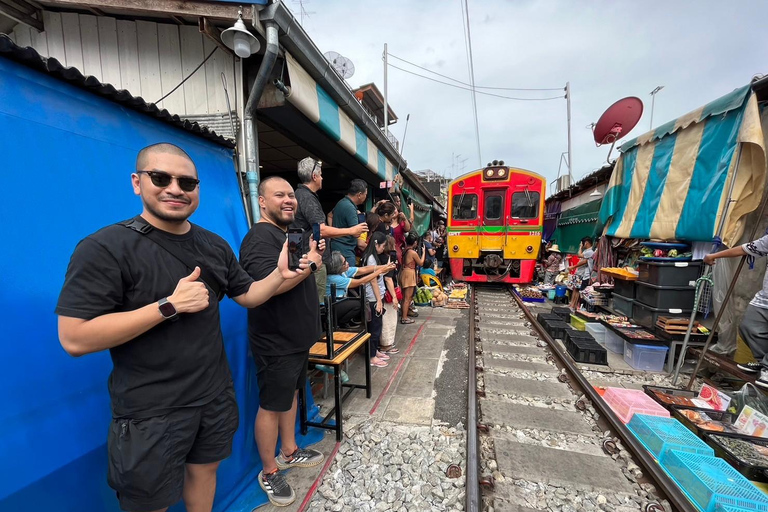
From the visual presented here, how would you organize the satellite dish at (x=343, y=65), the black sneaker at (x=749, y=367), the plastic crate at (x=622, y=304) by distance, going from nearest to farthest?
the black sneaker at (x=749, y=367) → the plastic crate at (x=622, y=304) → the satellite dish at (x=343, y=65)

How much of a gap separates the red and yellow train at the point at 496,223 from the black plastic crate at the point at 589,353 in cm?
439

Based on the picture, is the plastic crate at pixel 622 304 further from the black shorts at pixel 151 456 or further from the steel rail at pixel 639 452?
the black shorts at pixel 151 456

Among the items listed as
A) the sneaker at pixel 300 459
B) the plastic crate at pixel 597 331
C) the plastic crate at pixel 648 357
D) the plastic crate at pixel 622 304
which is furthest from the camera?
the plastic crate at pixel 597 331

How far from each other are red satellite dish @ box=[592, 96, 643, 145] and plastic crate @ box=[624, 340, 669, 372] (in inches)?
191

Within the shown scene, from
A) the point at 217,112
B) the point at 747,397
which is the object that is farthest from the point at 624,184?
the point at 217,112

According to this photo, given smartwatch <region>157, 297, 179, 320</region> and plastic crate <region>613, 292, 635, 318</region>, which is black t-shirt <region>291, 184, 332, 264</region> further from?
plastic crate <region>613, 292, 635, 318</region>

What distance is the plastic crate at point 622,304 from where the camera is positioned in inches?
192

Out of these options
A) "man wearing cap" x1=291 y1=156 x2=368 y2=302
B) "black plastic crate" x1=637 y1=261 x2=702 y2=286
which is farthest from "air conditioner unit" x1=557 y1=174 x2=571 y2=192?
"man wearing cap" x1=291 y1=156 x2=368 y2=302

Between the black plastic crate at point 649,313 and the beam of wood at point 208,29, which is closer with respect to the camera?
the beam of wood at point 208,29

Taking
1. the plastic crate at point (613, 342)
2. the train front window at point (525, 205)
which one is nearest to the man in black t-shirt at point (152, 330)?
the plastic crate at point (613, 342)

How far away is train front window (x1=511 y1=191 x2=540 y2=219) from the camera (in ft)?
28.0

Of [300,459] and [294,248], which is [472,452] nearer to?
[300,459]

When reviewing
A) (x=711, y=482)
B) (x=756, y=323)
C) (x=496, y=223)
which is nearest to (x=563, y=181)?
(x=496, y=223)

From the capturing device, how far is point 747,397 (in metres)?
2.81
